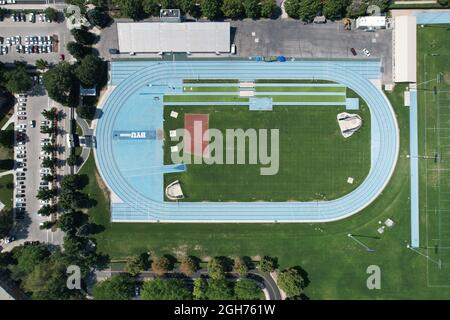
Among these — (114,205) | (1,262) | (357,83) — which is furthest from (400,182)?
(1,262)

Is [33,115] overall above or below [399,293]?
above

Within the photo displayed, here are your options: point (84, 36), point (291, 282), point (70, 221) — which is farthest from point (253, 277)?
point (84, 36)

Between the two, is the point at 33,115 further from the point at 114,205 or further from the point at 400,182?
the point at 400,182

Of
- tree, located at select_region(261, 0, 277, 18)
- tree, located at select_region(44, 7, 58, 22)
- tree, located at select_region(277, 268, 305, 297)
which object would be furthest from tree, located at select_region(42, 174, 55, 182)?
tree, located at select_region(261, 0, 277, 18)

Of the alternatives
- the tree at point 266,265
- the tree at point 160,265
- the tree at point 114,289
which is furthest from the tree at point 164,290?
the tree at point 266,265
